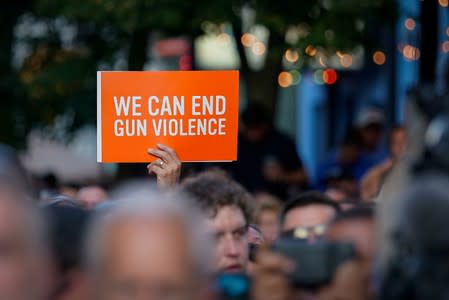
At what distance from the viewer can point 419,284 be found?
3771mm

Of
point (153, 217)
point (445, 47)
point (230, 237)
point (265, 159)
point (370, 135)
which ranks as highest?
point (445, 47)

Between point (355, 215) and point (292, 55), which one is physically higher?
point (292, 55)

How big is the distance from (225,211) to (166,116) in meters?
0.94

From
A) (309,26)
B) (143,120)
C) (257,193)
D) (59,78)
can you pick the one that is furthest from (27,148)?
(143,120)

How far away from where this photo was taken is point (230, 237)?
19.9 ft

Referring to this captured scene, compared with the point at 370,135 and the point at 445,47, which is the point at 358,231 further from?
the point at 445,47

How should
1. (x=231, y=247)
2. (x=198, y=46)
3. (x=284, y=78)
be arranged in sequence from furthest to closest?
(x=198, y=46), (x=284, y=78), (x=231, y=247)

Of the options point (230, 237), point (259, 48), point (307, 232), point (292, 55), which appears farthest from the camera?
point (259, 48)

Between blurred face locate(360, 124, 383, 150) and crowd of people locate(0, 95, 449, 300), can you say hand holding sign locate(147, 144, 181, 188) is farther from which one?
blurred face locate(360, 124, 383, 150)

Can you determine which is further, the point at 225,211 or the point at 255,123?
the point at 255,123

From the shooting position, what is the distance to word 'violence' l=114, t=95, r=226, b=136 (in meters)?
7.01

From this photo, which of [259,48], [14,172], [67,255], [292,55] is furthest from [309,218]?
[259,48]

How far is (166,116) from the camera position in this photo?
23.0ft

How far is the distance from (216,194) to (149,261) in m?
2.47
